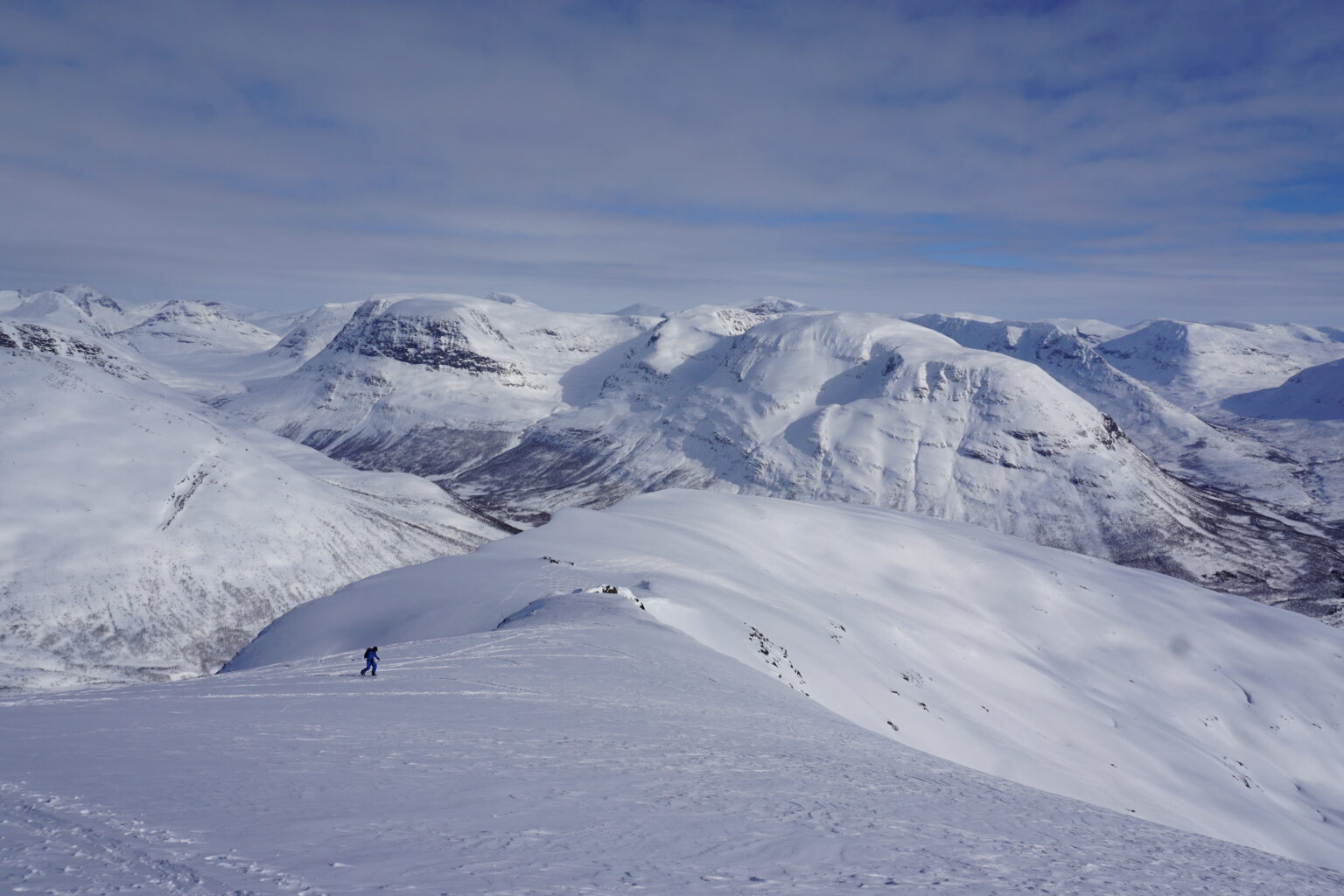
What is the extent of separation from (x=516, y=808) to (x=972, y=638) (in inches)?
2730

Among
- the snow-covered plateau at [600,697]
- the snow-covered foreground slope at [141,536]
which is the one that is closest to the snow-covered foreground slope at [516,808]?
the snow-covered plateau at [600,697]

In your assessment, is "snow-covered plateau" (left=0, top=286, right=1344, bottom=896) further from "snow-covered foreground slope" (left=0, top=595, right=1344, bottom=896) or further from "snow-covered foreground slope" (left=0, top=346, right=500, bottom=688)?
"snow-covered foreground slope" (left=0, top=346, right=500, bottom=688)

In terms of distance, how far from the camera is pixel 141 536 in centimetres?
8469

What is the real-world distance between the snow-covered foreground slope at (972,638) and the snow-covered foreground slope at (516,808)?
11.5 meters

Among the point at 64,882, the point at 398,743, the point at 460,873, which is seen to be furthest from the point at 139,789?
the point at 460,873

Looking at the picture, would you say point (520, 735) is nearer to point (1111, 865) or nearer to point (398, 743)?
point (398, 743)

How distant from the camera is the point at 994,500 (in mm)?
191125

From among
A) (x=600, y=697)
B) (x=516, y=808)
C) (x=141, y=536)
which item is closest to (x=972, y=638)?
(x=600, y=697)

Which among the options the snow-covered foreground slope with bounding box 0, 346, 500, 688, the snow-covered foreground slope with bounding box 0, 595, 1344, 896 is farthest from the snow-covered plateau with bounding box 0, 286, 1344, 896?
the snow-covered foreground slope with bounding box 0, 346, 500, 688

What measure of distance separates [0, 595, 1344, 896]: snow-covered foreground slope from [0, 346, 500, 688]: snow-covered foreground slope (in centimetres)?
6702

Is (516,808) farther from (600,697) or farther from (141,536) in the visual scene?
(141,536)

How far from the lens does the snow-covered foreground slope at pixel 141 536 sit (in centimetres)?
7388

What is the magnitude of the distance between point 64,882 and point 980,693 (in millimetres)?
62200

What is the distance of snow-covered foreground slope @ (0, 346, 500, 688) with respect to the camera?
2908 inches
